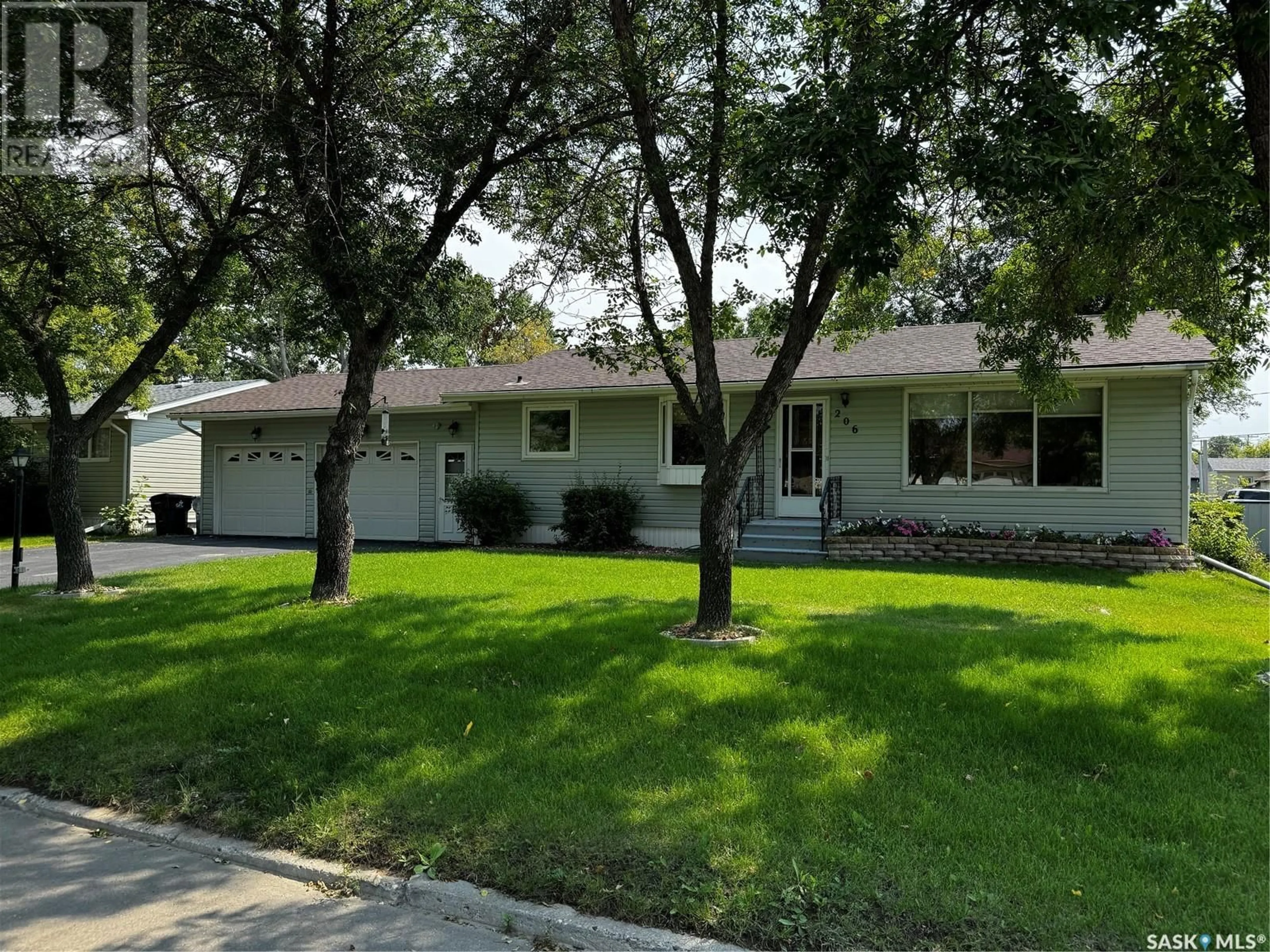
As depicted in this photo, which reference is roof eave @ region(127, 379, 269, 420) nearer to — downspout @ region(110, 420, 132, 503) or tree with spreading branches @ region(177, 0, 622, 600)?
downspout @ region(110, 420, 132, 503)

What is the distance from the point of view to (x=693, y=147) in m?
7.21

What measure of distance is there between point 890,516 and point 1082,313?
4175 mm

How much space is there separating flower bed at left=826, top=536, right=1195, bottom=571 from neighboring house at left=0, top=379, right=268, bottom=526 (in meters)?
16.1

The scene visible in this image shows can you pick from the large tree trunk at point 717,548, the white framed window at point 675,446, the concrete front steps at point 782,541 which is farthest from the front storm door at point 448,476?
the large tree trunk at point 717,548

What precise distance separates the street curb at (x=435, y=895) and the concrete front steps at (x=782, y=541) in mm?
9592

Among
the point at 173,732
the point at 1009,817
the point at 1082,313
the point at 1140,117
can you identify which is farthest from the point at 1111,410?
the point at 173,732

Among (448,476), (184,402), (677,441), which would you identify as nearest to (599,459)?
(677,441)

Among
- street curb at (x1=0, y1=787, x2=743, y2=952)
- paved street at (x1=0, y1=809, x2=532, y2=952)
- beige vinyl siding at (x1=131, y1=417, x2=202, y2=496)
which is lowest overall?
paved street at (x1=0, y1=809, x2=532, y2=952)

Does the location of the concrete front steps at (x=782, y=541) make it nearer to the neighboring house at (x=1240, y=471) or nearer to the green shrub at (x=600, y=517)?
the green shrub at (x=600, y=517)

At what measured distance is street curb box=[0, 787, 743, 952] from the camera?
9.57 feet

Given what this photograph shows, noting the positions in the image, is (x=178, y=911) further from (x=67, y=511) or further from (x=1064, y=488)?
(x=1064, y=488)

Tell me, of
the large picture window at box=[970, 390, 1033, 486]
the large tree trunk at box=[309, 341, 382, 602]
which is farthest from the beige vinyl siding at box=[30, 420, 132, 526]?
the large picture window at box=[970, 390, 1033, 486]

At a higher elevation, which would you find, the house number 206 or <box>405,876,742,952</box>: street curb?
the house number 206

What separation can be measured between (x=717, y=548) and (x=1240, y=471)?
5165cm
